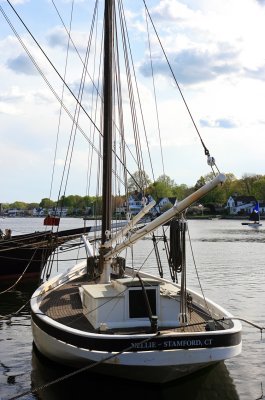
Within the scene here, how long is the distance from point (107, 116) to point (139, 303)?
794 cm

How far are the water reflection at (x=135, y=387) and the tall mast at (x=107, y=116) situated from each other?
6.22 m

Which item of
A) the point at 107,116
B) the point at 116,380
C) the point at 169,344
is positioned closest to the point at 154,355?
the point at 169,344

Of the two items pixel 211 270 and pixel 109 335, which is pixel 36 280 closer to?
pixel 211 270

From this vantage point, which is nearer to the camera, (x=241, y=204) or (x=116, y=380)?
(x=116, y=380)

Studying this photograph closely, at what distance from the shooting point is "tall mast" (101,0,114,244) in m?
19.3

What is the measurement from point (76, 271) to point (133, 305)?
9654 mm

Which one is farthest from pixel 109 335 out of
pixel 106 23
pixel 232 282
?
pixel 232 282

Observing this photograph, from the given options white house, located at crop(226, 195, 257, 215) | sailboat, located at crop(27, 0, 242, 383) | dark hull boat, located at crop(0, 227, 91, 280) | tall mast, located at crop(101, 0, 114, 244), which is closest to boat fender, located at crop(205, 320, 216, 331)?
sailboat, located at crop(27, 0, 242, 383)

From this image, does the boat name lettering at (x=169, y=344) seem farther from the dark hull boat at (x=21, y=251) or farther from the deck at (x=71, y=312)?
the dark hull boat at (x=21, y=251)

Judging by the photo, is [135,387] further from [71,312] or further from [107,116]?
[107,116]

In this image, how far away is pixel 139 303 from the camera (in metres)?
13.6

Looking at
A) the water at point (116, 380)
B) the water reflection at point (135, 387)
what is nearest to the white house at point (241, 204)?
the water at point (116, 380)

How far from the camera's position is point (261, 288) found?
31422 mm

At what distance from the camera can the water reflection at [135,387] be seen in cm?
1298
